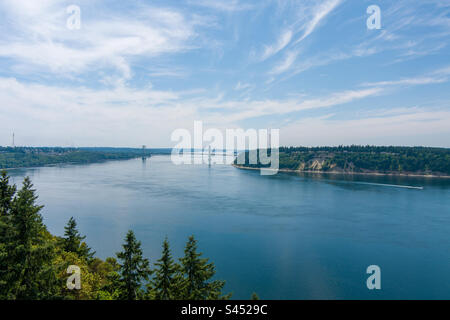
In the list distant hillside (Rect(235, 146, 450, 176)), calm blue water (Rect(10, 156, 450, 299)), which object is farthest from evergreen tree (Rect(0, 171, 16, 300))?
distant hillside (Rect(235, 146, 450, 176))

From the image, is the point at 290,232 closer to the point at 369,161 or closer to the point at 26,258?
the point at 26,258

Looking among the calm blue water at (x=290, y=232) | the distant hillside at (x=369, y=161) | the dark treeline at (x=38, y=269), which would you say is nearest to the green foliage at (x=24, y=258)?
the dark treeline at (x=38, y=269)

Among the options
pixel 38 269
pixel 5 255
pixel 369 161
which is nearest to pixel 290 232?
pixel 38 269

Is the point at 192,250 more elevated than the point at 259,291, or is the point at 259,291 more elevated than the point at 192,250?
the point at 192,250

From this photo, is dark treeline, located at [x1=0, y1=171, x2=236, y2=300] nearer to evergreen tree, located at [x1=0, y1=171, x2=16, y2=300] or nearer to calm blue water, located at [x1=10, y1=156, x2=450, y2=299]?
evergreen tree, located at [x1=0, y1=171, x2=16, y2=300]
